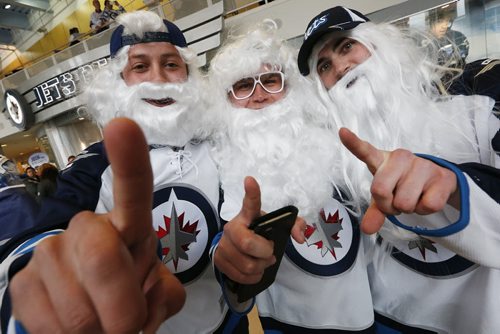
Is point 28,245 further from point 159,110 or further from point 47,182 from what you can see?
point 47,182

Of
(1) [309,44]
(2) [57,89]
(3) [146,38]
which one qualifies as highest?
(2) [57,89]

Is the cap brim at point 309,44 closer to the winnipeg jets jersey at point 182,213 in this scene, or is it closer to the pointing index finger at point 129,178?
the winnipeg jets jersey at point 182,213

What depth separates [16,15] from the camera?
11.1 metres

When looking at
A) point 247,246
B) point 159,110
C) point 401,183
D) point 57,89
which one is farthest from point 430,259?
point 57,89

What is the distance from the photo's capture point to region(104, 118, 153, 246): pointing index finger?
0.34 metres

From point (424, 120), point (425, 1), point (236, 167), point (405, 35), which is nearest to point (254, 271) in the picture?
point (236, 167)

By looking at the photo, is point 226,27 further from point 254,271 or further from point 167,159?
point 254,271

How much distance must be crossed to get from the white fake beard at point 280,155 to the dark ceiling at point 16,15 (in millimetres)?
13148

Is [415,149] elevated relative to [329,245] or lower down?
elevated

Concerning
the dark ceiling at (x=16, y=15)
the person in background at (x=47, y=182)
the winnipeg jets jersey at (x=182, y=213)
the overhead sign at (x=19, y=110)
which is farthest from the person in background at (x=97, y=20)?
the winnipeg jets jersey at (x=182, y=213)

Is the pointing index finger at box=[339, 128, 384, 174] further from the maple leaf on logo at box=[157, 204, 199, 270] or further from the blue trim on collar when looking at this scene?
the blue trim on collar

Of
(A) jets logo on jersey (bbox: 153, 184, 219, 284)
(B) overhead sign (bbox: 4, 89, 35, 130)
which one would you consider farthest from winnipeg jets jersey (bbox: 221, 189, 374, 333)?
(B) overhead sign (bbox: 4, 89, 35, 130)

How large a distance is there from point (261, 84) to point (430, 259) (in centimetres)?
108

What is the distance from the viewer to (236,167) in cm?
130
